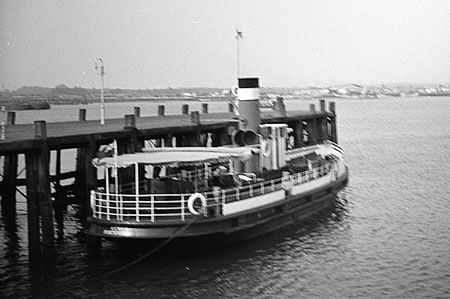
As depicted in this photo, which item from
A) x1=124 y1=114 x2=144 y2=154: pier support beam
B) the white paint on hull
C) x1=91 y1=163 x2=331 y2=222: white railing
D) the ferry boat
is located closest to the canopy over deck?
the ferry boat

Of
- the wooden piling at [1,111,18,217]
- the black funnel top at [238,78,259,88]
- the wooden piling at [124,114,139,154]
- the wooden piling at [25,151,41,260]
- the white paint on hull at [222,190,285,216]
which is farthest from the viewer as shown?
the wooden piling at [1,111,18,217]

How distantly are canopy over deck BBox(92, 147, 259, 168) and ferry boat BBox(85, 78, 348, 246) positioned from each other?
34 millimetres

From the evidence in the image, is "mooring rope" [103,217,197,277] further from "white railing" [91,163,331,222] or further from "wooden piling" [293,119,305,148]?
"wooden piling" [293,119,305,148]

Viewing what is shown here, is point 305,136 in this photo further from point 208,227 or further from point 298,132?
point 208,227

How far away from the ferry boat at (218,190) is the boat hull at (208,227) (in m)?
0.03

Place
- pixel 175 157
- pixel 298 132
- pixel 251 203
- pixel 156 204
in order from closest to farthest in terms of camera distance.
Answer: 1. pixel 156 204
2. pixel 175 157
3. pixel 251 203
4. pixel 298 132

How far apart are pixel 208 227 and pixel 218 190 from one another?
228cm

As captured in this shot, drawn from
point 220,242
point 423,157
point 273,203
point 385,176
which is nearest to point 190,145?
point 273,203

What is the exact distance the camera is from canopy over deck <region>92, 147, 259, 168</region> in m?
22.6

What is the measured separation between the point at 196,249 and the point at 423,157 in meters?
47.1

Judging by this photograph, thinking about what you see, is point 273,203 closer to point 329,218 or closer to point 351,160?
point 329,218

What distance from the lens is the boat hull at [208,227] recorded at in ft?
69.7

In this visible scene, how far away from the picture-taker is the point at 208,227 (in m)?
22.4

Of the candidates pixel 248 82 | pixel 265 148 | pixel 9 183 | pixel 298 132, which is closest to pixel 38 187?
pixel 9 183
